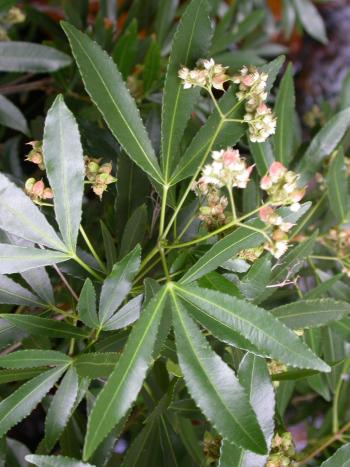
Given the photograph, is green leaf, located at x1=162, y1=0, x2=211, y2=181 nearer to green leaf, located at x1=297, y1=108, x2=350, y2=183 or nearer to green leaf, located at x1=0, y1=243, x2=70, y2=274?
green leaf, located at x1=0, y1=243, x2=70, y2=274

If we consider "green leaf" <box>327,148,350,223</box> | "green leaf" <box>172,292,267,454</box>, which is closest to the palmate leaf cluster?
"green leaf" <box>172,292,267,454</box>

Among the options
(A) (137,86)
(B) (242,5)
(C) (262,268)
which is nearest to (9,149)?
(A) (137,86)

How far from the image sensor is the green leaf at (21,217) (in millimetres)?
615

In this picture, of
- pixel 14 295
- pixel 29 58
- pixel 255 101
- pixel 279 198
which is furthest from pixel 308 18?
pixel 14 295

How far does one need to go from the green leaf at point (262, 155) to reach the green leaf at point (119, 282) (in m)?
0.34

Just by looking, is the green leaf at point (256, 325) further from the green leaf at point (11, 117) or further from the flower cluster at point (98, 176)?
the green leaf at point (11, 117)

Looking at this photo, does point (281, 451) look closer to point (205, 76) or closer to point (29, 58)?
point (205, 76)

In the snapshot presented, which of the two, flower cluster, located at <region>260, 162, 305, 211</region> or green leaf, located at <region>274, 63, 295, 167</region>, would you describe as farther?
green leaf, located at <region>274, 63, 295, 167</region>

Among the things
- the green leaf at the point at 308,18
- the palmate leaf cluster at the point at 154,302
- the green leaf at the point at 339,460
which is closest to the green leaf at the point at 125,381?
the palmate leaf cluster at the point at 154,302

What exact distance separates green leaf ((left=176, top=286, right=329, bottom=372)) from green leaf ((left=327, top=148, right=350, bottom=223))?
403 millimetres

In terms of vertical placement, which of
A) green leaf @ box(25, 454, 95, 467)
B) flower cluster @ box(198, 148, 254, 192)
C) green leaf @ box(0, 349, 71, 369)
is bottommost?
green leaf @ box(25, 454, 95, 467)

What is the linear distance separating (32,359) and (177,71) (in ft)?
1.35

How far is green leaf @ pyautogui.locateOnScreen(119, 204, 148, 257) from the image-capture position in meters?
0.77

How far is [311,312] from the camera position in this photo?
73 cm
